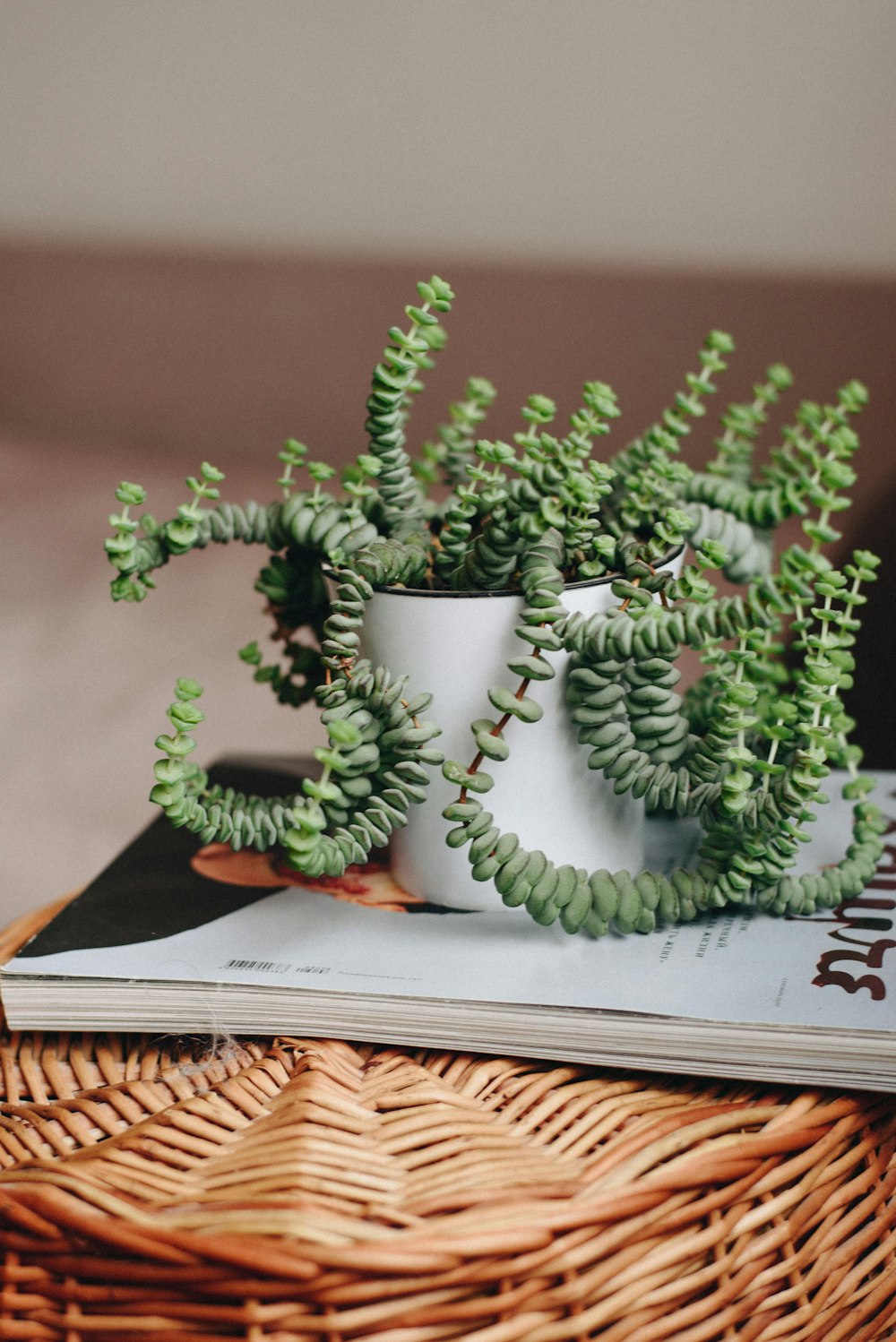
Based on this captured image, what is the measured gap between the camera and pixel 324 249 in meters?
1.26

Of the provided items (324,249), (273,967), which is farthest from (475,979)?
(324,249)

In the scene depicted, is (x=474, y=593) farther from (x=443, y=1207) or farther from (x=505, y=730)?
(x=443, y=1207)

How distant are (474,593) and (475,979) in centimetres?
19

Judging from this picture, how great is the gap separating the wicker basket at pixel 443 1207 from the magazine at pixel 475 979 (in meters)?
0.02

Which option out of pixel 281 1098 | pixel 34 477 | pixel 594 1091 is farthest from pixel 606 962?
pixel 34 477

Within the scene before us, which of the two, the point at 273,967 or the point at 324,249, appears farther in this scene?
the point at 324,249

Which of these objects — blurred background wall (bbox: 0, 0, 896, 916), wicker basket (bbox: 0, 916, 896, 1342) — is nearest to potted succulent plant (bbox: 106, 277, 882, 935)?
wicker basket (bbox: 0, 916, 896, 1342)

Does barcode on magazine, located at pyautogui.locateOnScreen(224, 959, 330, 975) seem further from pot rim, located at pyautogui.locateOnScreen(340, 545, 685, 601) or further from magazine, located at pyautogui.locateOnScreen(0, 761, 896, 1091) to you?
pot rim, located at pyautogui.locateOnScreen(340, 545, 685, 601)

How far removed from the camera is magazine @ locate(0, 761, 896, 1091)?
534 millimetres

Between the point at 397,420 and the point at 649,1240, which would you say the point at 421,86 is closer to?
the point at 397,420

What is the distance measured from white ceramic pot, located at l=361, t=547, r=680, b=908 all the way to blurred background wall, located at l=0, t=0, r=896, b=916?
584 millimetres

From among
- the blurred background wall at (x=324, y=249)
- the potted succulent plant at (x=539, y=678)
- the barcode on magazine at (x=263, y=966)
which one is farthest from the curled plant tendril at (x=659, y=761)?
the blurred background wall at (x=324, y=249)

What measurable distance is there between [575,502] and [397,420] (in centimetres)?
12

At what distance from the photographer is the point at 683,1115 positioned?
0.52m
